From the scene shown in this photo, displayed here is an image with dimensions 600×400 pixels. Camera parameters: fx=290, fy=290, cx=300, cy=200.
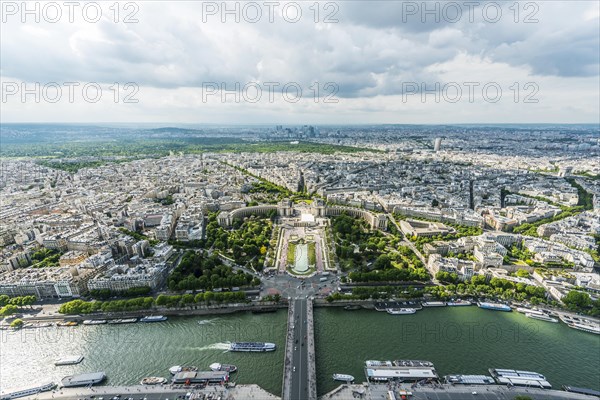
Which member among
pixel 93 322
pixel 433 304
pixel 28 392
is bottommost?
pixel 28 392

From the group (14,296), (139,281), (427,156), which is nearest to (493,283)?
(139,281)

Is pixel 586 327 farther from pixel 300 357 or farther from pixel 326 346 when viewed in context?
pixel 300 357

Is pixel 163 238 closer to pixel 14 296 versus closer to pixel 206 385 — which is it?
pixel 14 296

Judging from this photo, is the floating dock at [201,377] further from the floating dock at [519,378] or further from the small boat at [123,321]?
the floating dock at [519,378]

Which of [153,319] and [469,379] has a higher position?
[153,319]

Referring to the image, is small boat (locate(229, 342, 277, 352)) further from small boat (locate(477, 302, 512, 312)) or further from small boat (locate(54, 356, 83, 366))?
small boat (locate(477, 302, 512, 312))

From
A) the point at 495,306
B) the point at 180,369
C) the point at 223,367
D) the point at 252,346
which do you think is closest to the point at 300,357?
the point at 252,346

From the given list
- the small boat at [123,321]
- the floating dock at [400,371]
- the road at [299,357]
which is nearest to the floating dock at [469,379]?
the floating dock at [400,371]
